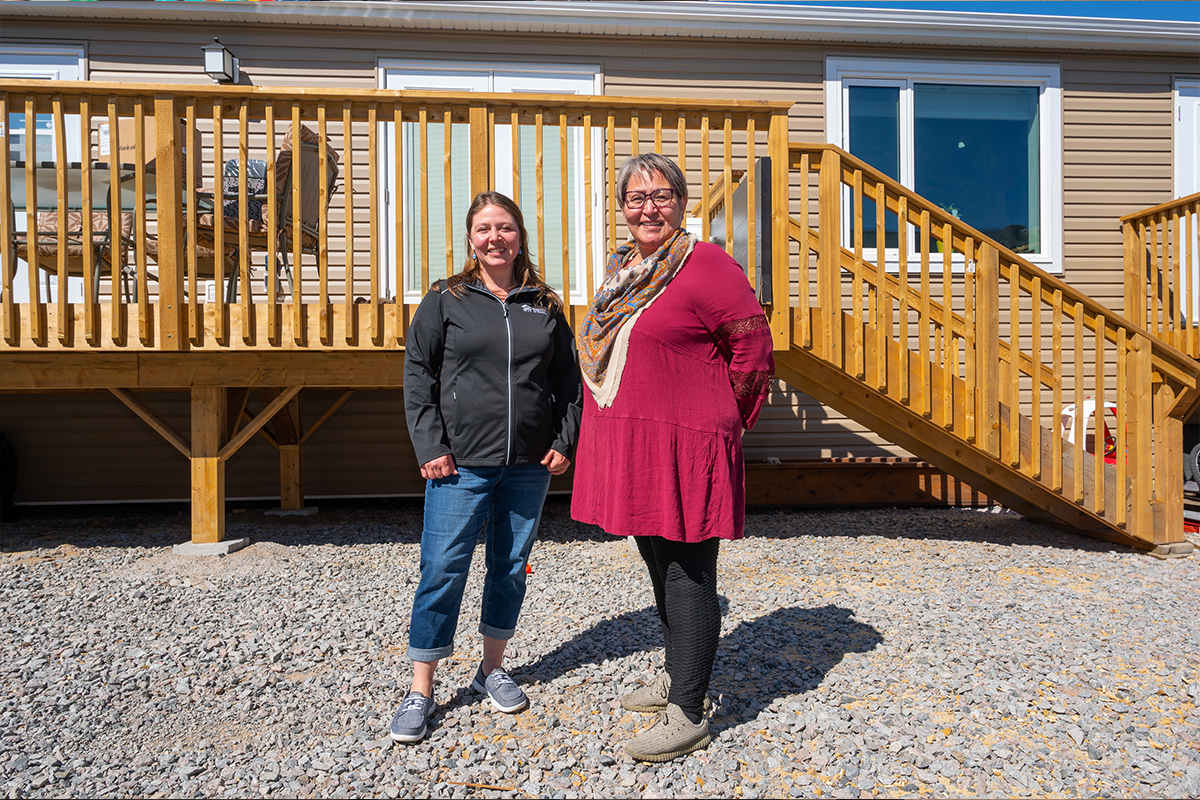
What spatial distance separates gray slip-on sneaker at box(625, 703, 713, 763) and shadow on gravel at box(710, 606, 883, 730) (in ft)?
0.64

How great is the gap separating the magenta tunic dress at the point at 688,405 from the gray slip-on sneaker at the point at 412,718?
82 cm

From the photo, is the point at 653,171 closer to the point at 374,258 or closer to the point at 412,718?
the point at 412,718

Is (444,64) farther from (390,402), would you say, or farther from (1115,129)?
(1115,129)

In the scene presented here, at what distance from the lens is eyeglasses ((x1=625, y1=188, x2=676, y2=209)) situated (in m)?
2.01

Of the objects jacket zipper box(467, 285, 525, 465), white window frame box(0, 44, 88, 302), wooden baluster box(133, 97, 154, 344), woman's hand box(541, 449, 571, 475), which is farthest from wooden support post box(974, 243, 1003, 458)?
white window frame box(0, 44, 88, 302)

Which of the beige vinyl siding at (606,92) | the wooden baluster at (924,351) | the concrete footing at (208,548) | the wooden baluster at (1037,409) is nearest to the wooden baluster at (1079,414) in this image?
the wooden baluster at (1037,409)

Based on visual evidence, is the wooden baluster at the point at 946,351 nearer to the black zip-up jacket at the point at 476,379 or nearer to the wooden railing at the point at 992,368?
the wooden railing at the point at 992,368

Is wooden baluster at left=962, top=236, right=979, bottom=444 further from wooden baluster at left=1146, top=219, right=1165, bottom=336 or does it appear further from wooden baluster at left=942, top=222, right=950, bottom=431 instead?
wooden baluster at left=1146, top=219, right=1165, bottom=336

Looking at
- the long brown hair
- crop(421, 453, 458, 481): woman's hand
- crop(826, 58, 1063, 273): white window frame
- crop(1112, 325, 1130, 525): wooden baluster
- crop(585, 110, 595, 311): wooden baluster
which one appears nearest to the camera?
crop(421, 453, 458, 481): woman's hand

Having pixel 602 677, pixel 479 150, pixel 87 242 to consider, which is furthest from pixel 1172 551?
pixel 87 242

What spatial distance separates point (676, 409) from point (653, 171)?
2.18 ft

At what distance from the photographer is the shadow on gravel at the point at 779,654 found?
2416 millimetres

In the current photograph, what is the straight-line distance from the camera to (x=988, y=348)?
4070 millimetres

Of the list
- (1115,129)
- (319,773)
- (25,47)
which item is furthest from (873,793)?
(25,47)
